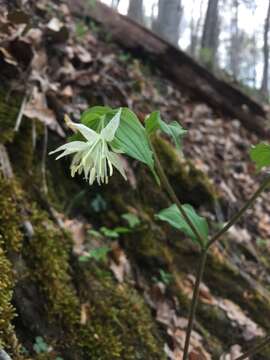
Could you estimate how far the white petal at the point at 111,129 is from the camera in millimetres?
1248

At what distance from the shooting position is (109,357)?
187 cm

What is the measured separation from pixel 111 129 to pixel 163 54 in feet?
15.6

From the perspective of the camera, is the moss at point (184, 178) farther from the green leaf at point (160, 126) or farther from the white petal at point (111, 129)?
the white petal at point (111, 129)

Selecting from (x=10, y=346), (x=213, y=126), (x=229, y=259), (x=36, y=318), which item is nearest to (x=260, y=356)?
(x=229, y=259)

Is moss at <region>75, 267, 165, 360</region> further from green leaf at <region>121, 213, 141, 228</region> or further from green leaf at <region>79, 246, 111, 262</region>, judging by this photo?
green leaf at <region>121, 213, 141, 228</region>

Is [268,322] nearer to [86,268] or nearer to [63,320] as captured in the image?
[86,268]

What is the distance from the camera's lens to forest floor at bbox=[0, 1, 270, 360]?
1.85m

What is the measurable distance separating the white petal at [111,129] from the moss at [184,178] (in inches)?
86.2

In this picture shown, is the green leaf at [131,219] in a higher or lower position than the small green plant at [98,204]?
lower

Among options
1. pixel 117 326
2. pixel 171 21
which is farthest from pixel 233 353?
pixel 171 21

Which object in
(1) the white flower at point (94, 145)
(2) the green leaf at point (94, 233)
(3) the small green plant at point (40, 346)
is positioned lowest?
(3) the small green plant at point (40, 346)

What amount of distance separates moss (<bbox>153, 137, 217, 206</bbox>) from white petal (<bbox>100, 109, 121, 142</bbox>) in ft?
7.18

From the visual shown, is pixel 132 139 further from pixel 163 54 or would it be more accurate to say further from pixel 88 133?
pixel 163 54

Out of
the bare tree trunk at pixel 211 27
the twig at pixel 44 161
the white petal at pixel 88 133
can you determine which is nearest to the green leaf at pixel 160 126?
the white petal at pixel 88 133
